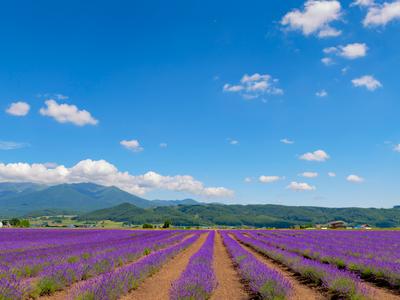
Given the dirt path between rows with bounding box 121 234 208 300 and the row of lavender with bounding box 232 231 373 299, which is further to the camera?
the dirt path between rows with bounding box 121 234 208 300

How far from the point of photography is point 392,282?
10383 mm

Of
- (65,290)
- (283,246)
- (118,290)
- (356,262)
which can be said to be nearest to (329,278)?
(356,262)

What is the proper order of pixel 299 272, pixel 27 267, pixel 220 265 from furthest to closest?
pixel 220 265, pixel 299 272, pixel 27 267

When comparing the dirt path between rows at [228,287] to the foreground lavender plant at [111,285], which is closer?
the foreground lavender plant at [111,285]

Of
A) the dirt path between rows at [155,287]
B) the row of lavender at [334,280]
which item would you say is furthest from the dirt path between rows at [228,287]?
the row of lavender at [334,280]

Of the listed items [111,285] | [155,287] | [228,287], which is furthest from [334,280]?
[111,285]

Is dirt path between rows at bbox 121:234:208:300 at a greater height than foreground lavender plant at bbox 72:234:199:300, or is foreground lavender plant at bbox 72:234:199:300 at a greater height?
foreground lavender plant at bbox 72:234:199:300

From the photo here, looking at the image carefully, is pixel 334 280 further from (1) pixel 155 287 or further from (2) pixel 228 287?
(1) pixel 155 287

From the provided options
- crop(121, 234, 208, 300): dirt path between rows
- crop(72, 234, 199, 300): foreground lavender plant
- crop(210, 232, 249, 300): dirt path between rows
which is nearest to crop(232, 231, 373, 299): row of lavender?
crop(210, 232, 249, 300): dirt path between rows

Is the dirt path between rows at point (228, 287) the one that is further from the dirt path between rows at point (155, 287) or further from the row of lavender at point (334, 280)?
the row of lavender at point (334, 280)

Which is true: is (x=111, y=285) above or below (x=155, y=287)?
above

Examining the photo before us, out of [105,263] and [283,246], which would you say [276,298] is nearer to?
[105,263]

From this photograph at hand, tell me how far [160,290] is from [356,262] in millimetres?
7851

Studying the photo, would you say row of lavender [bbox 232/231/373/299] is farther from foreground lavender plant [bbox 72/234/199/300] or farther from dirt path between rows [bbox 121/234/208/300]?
foreground lavender plant [bbox 72/234/199/300]
